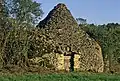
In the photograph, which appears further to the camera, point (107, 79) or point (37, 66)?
point (37, 66)

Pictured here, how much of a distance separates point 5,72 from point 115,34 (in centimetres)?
1178

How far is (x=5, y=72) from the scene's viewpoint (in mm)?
23359

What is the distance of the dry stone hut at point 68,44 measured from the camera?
26922mm

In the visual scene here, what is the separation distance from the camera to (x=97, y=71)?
2788 centimetres

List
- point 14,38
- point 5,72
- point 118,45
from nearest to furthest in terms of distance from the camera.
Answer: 1. point 5,72
2. point 14,38
3. point 118,45

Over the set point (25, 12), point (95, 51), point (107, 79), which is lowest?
point (107, 79)

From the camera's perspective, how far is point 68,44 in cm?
2753

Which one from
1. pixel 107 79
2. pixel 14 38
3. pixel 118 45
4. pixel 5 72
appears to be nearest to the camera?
pixel 107 79

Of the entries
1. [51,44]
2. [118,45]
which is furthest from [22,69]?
[118,45]

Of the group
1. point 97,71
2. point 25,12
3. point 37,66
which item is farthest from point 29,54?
point 97,71

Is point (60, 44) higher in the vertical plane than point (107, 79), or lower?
higher

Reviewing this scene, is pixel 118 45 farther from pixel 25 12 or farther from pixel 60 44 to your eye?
pixel 25 12

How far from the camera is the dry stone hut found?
2692cm

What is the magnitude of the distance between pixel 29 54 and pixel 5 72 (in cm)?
335
